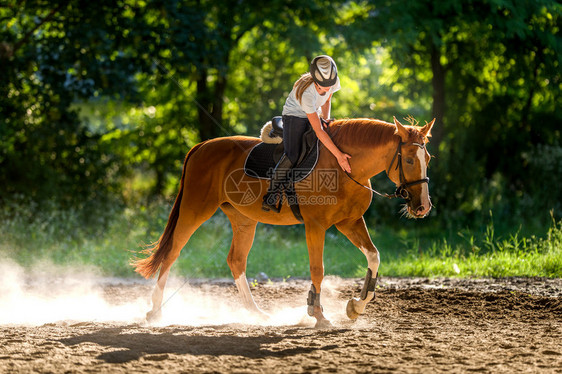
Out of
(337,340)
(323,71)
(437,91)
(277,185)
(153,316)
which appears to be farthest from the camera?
(437,91)

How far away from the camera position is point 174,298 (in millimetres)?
8141

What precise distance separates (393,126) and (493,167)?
34.8 feet

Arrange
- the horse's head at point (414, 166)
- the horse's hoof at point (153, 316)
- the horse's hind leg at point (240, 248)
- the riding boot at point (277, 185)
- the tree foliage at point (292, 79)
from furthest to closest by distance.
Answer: the tree foliage at point (292, 79) < the horse's hind leg at point (240, 248) < the horse's hoof at point (153, 316) < the riding boot at point (277, 185) < the horse's head at point (414, 166)

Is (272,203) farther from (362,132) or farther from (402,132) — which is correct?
(402,132)

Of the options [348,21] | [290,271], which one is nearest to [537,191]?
[348,21]

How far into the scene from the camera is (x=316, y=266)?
6160mm

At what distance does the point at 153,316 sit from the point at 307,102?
2.71 m

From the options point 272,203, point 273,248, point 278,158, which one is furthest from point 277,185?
point 273,248

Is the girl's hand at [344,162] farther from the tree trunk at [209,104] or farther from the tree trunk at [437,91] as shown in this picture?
the tree trunk at [209,104]

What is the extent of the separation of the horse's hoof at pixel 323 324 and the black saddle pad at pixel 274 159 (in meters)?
1.35

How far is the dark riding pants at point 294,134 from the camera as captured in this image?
6.17m

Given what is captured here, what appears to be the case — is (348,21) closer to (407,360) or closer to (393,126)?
(393,126)

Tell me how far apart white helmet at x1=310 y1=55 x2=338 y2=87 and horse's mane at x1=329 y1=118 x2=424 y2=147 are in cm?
44
